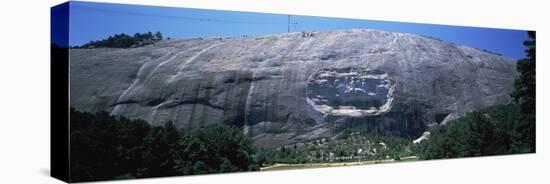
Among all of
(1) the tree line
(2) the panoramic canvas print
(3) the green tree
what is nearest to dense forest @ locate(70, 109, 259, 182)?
(2) the panoramic canvas print

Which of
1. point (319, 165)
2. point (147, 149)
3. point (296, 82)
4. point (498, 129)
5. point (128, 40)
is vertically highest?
point (128, 40)

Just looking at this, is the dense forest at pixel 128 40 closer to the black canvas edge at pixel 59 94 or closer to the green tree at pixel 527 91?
the black canvas edge at pixel 59 94

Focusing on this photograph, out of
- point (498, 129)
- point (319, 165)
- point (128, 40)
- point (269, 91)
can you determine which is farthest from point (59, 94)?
point (498, 129)

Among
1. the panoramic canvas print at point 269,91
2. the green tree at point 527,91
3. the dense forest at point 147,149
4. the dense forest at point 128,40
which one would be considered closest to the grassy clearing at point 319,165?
the panoramic canvas print at point 269,91

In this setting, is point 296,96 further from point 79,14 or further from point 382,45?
point 79,14

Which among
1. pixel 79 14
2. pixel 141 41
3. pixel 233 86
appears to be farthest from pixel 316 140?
pixel 79 14

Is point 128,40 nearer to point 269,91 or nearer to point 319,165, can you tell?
point 269,91
